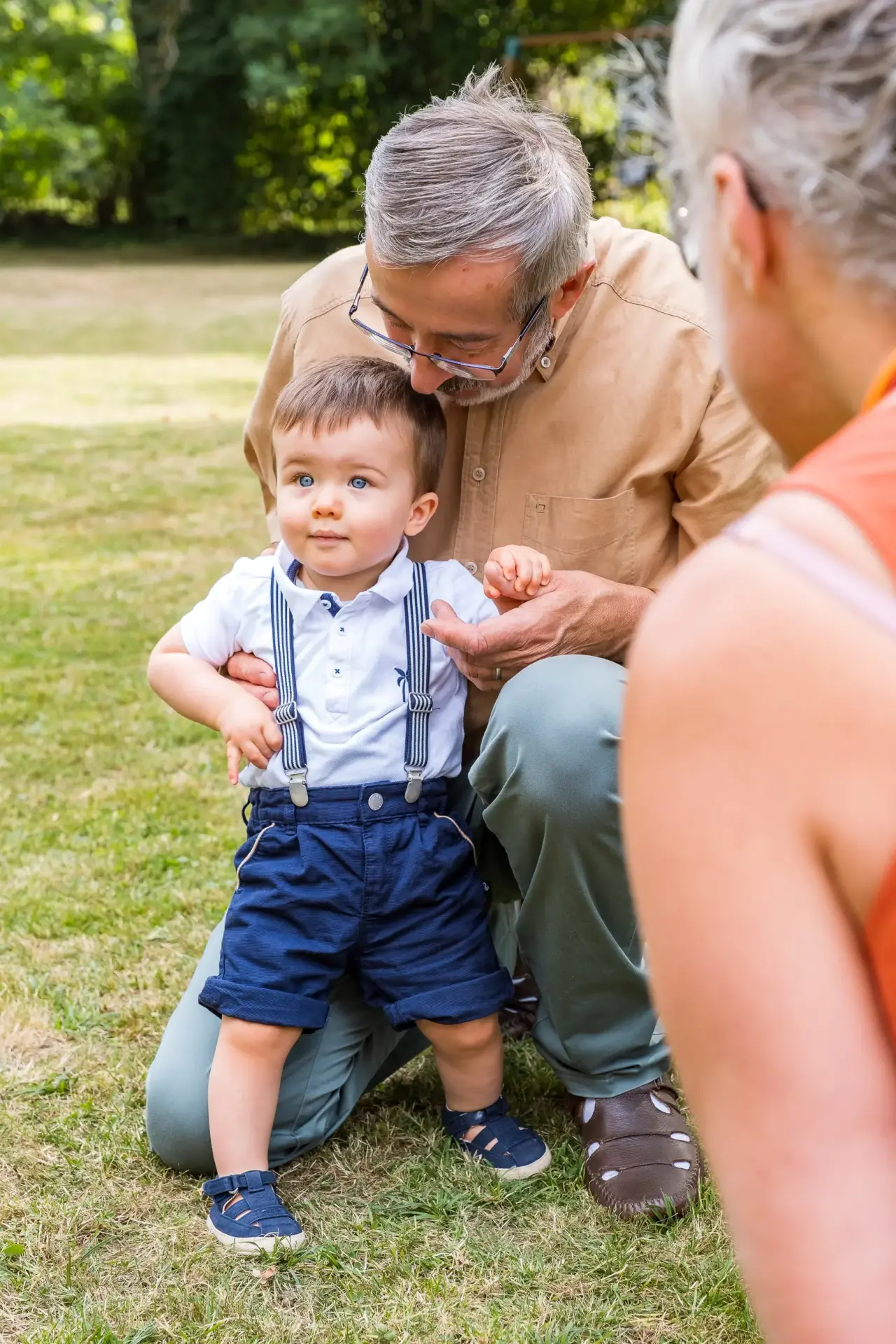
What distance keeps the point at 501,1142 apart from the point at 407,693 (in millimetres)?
690

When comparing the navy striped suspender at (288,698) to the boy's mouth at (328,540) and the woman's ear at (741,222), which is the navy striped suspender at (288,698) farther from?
the woman's ear at (741,222)

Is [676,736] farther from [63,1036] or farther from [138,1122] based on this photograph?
[63,1036]

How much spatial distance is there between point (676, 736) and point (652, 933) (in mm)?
122

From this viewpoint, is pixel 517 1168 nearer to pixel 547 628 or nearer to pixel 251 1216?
pixel 251 1216

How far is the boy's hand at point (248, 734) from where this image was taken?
2.15 meters

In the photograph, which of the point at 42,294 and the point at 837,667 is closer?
the point at 837,667

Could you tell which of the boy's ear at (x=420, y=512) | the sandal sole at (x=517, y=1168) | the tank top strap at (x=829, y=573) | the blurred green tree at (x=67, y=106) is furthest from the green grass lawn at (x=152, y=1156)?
the blurred green tree at (x=67, y=106)

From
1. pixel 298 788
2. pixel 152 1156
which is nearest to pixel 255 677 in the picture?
pixel 298 788

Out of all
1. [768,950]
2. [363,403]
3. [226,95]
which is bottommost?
[226,95]

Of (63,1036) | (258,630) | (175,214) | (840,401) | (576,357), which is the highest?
(840,401)

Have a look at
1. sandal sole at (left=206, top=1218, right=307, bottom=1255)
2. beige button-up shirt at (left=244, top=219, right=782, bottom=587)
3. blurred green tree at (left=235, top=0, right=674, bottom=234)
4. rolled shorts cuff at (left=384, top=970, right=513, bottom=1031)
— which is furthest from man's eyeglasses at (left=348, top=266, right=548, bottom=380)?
blurred green tree at (left=235, top=0, right=674, bottom=234)

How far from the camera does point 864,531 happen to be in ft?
2.40

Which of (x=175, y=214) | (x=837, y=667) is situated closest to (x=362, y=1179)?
(x=837, y=667)

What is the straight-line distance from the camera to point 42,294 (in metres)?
17.4
